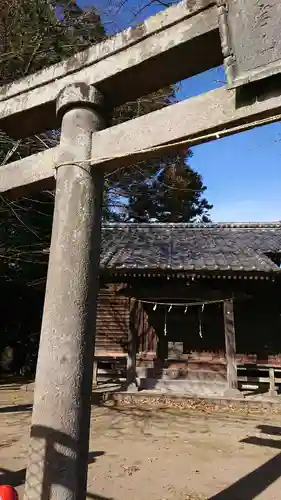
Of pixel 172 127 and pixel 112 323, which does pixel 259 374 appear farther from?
pixel 172 127

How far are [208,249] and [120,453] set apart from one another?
736 centimetres

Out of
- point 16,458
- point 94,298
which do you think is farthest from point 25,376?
point 94,298

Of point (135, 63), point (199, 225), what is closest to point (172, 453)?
point (135, 63)

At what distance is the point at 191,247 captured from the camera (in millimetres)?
11938

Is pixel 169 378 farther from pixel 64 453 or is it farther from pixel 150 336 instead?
pixel 64 453

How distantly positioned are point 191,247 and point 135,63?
949 centimetres

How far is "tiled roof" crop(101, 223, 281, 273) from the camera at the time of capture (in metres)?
9.73

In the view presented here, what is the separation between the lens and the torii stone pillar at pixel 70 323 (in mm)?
2217

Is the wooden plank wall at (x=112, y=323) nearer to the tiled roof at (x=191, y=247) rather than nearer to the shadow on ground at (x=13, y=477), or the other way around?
the tiled roof at (x=191, y=247)

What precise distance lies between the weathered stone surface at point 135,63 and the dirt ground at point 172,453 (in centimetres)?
370

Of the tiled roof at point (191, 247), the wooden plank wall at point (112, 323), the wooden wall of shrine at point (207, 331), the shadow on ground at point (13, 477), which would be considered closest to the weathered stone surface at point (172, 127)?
the shadow on ground at point (13, 477)

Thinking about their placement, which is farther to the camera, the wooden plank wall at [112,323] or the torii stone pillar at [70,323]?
the wooden plank wall at [112,323]

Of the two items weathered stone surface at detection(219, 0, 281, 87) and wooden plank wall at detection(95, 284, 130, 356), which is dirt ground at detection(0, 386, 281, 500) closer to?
wooden plank wall at detection(95, 284, 130, 356)

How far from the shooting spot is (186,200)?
23.8 meters
